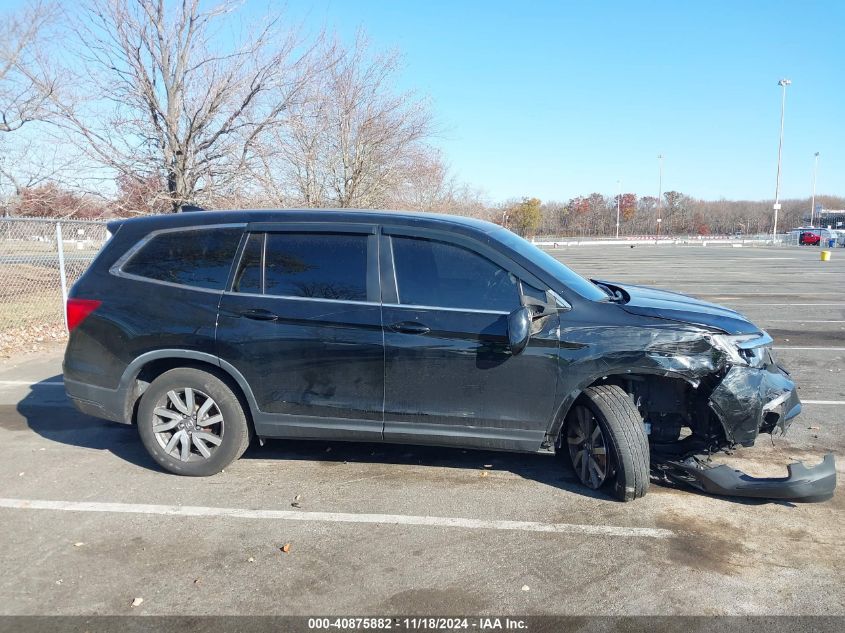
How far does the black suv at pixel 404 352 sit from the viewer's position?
13.1 feet

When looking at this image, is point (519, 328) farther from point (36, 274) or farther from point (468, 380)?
point (36, 274)

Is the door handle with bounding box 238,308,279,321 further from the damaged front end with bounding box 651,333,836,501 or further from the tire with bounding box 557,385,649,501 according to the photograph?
the damaged front end with bounding box 651,333,836,501

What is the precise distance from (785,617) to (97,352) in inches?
180

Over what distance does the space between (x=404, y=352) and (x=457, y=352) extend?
0.35 metres

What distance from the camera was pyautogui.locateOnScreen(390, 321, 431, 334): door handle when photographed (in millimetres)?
4102

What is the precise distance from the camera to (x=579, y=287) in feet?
14.2

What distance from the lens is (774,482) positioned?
3.97 meters

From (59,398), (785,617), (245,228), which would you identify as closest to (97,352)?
(245,228)

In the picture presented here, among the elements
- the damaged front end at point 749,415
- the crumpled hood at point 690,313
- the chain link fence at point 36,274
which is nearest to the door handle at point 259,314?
the crumpled hood at point 690,313

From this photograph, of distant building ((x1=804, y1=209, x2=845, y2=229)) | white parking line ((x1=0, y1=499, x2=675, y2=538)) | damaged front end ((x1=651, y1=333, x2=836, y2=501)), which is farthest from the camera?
distant building ((x1=804, y1=209, x2=845, y2=229))

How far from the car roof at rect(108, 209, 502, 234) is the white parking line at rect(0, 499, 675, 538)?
1910 millimetres

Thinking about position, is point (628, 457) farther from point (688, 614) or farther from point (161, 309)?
point (161, 309)

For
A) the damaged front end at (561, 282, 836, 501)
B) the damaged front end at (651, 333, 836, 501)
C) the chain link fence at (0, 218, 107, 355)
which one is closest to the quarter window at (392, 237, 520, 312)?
the damaged front end at (561, 282, 836, 501)

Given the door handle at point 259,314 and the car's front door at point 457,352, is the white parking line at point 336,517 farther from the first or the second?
the door handle at point 259,314
